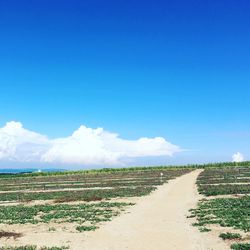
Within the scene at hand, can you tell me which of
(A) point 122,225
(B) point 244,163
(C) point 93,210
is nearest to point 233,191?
(C) point 93,210

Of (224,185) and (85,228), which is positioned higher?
(224,185)

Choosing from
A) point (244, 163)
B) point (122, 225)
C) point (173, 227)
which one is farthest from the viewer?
point (244, 163)

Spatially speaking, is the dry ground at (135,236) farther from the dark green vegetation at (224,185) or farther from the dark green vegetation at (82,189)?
the dark green vegetation at (82,189)

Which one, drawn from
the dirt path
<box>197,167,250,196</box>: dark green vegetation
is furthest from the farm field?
<box>197,167,250,196</box>: dark green vegetation

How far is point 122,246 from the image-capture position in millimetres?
18969

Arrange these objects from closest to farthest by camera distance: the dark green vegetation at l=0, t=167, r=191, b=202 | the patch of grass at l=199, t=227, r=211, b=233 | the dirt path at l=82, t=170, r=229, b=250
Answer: the dirt path at l=82, t=170, r=229, b=250 < the patch of grass at l=199, t=227, r=211, b=233 < the dark green vegetation at l=0, t=167, r=191, b=202

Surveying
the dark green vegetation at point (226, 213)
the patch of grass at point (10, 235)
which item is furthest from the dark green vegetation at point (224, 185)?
the patch of grass at point (10, 235)

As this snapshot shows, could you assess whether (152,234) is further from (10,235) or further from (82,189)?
(82,189)

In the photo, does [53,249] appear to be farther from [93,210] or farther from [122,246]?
[93,210]

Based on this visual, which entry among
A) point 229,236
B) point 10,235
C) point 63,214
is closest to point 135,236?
point 229,236

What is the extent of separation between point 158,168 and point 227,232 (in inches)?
5077

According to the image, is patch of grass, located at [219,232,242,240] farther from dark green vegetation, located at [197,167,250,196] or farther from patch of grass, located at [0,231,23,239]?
dark green vegetation, located at [197,167,250,196]

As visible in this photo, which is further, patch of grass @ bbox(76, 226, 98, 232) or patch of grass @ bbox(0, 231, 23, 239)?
patch of grass @ bbox(76, 226, 98, 232)

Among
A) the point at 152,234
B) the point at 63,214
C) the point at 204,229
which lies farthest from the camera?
the point at 63,214
